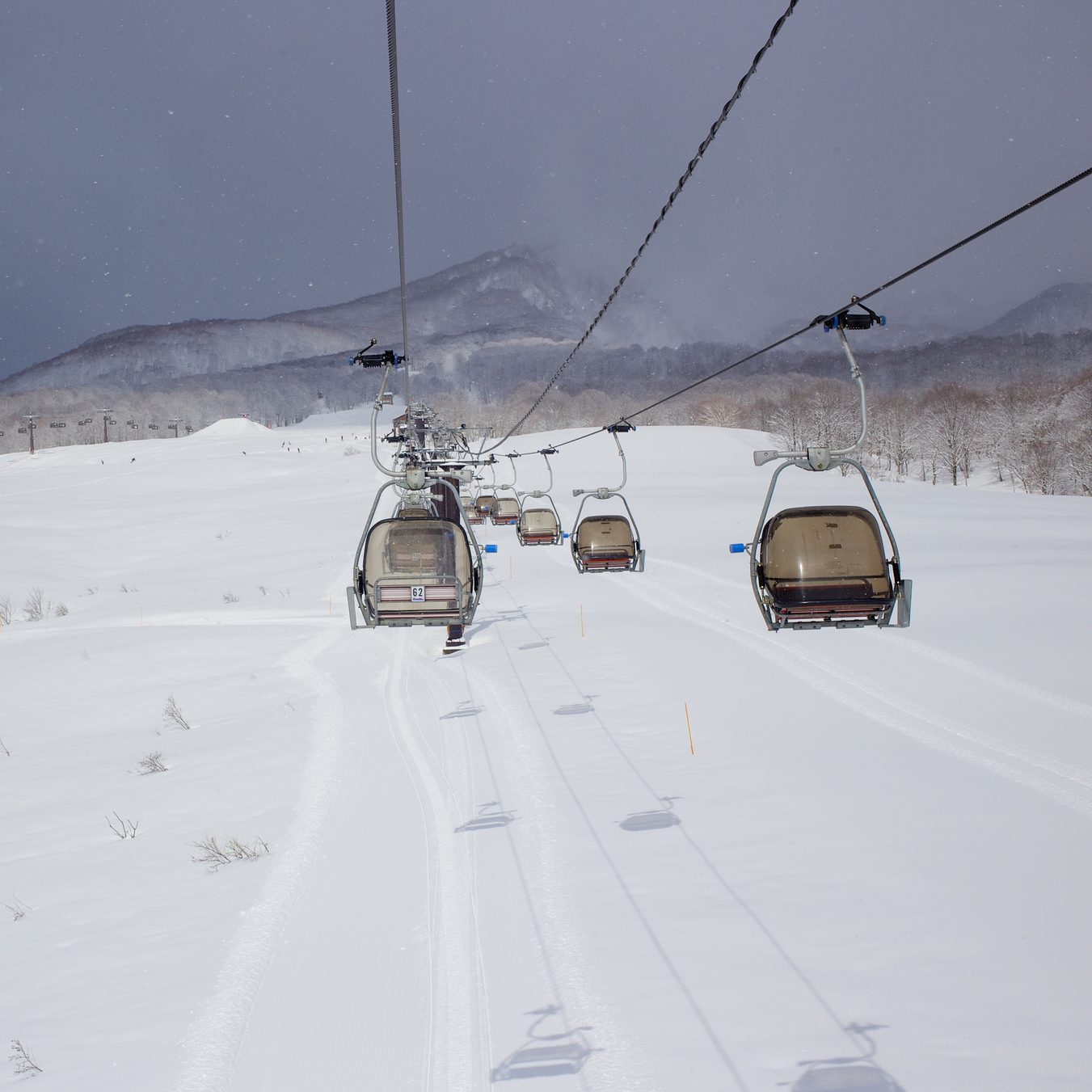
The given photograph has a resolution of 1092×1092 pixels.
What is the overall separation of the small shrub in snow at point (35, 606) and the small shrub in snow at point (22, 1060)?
2833cm

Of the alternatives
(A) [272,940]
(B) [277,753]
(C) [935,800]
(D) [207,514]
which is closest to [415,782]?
(B) [277,753]

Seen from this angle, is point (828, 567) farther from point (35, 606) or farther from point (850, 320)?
point (35, 606)

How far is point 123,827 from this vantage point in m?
11.9

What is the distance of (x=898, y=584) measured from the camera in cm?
864

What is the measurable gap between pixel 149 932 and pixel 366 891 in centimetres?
225

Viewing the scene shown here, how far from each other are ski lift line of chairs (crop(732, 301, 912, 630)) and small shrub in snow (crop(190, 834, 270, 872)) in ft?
22.5

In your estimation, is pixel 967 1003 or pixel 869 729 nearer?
pixel 967 1003

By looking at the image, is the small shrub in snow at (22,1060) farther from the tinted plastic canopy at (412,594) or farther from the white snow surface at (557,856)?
the tinted plastic canopy at (412,594)

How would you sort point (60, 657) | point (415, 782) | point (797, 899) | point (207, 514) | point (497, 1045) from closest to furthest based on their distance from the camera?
point (497, 1045) < point (797, 899) < point (415, 782) < point (60, 657) < point (207, 514)

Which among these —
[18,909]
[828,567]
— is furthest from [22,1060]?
[828,567]

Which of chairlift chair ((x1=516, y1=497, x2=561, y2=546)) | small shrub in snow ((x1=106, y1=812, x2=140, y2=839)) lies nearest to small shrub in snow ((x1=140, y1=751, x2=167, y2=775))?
small shrub in snow ((x1=106, y1=812, x2=140, y2=839))

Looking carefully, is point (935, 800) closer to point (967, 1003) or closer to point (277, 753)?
point (967, 1003)

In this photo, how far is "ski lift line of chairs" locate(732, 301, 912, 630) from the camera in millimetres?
8750

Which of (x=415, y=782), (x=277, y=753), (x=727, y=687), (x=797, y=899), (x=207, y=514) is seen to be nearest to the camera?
(x=797, y=899)
